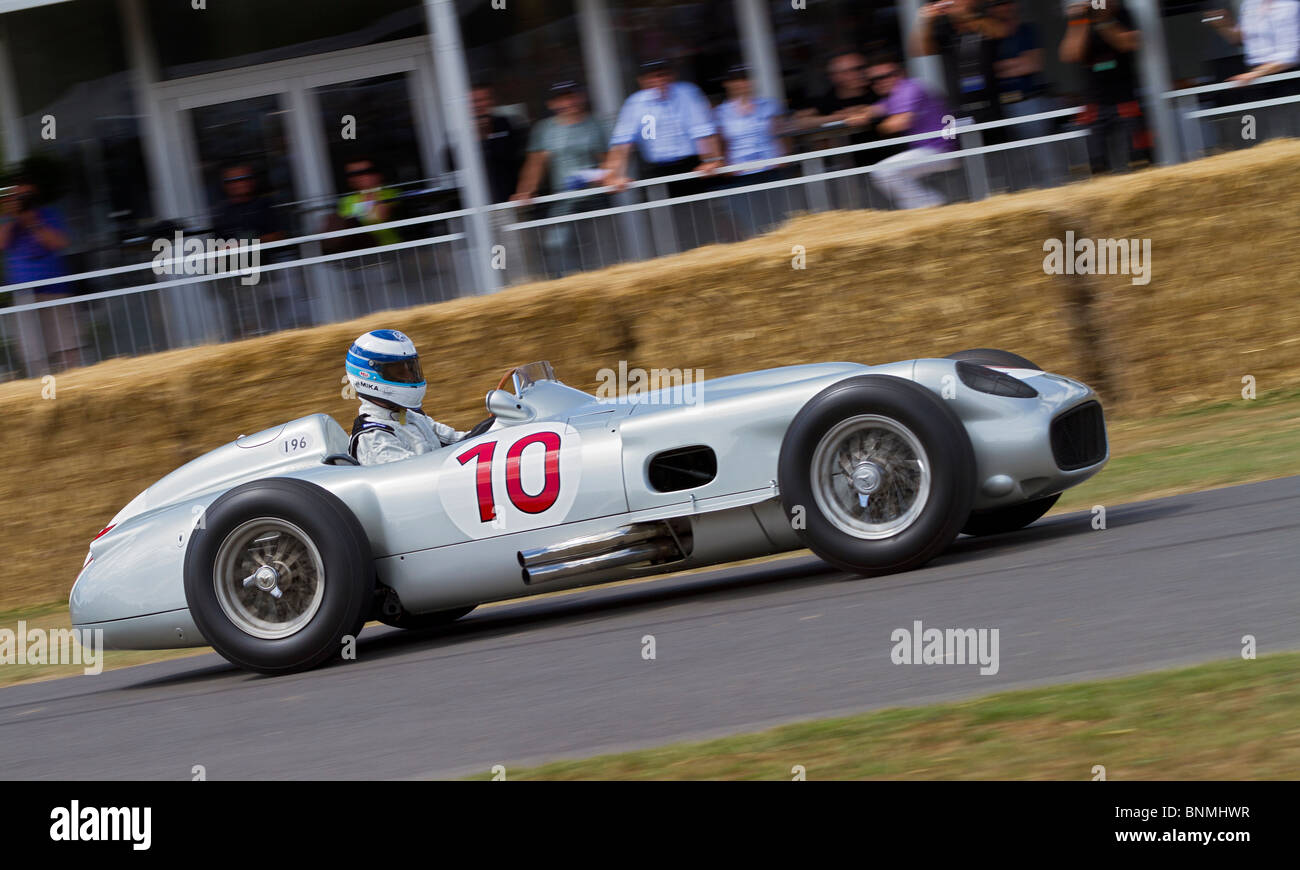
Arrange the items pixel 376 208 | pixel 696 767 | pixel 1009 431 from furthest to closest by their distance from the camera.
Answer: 1. pixel 376 208
2. pixel 1009 431
3. pixel 696 767

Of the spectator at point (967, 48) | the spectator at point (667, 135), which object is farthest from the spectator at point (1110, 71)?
the spectator at point (667, 135)

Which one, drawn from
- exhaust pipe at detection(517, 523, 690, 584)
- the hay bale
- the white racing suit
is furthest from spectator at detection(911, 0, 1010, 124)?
exhaust pipe at detection(517, 523, 690, 584)

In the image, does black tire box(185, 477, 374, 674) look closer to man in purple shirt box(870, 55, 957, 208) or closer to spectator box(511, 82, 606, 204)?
spectator box(511, 82, 606, 204)

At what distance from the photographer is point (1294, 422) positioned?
8.48 metres

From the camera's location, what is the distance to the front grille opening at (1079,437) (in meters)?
6.09

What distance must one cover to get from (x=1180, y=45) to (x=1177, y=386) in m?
5.60

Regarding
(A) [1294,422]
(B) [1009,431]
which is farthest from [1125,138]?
(B) [1009,431]

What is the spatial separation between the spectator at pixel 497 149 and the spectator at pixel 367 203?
2.93ft

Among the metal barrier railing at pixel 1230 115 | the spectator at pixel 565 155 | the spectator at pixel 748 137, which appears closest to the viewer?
the metal barrier railing at pixel 1230 115

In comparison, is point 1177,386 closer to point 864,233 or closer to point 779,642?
point 864,233

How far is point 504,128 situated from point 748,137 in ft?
6.58

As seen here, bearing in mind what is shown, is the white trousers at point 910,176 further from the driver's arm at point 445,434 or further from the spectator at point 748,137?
the driver's arm at point 445,434

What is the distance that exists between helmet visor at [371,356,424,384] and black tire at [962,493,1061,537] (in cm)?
268

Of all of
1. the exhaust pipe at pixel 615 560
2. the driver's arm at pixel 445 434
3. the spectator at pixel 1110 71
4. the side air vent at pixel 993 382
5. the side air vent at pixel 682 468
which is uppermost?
the spectator at pixel 1110 71
